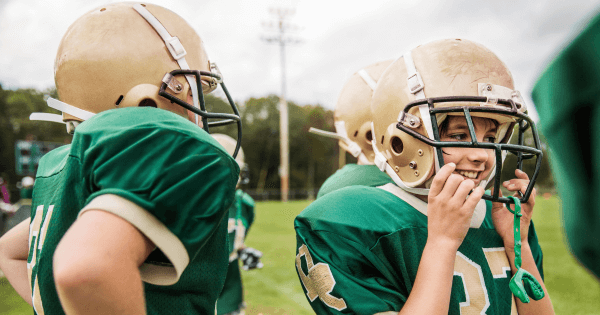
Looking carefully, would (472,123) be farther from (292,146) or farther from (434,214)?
(292,146)

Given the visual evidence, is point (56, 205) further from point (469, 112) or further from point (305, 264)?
point (469, 112)

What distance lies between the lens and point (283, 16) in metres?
28.6

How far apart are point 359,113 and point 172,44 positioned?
182 cm

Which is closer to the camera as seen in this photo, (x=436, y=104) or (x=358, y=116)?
(x=436, y=104)

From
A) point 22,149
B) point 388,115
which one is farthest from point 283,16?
point 388,115

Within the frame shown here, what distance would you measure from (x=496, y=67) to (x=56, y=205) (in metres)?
1.64

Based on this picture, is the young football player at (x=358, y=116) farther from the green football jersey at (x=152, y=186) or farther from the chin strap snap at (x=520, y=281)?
the green football jersey at (x=152, y=186)

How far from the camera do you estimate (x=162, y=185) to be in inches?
32.3

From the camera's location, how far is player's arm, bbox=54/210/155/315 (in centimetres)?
71

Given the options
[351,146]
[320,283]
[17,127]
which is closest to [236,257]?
[351,146]

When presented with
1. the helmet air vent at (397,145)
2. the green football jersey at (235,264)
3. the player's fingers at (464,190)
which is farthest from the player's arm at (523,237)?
the green football jersey at (235,264)

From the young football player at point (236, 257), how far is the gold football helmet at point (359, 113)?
104cm

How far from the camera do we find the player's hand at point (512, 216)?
1.56 m

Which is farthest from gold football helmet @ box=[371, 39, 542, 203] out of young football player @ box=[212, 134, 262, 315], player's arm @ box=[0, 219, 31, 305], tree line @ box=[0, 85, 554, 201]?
tree line @ box=[0, 85, 554, 201]
